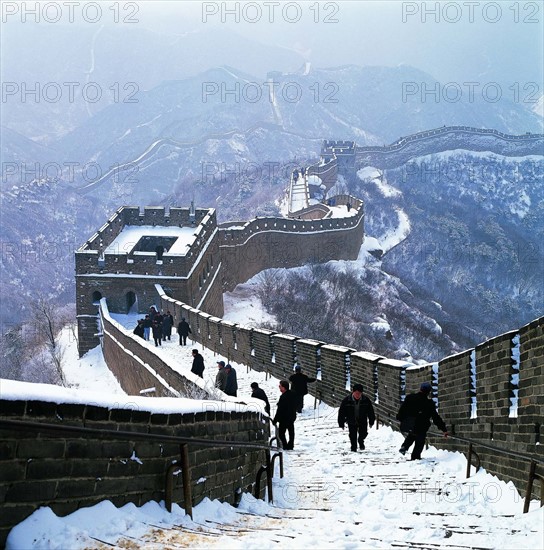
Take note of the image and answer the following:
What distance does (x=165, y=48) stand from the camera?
18750cm

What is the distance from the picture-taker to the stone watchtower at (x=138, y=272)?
3688 centimetres

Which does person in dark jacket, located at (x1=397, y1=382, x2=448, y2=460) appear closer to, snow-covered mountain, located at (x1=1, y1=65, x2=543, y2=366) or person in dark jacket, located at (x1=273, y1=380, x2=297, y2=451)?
person in dark jacket, located at (x1=273, y1=380, x2=297, y2=451)

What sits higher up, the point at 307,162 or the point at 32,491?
the point at 307,162

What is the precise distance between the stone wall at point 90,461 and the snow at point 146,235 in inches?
1267

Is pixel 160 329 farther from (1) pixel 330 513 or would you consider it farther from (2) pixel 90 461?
(2) pixel 90 461

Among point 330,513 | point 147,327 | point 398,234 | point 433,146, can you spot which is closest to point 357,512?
point 330,513

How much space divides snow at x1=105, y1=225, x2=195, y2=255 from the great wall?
95mm

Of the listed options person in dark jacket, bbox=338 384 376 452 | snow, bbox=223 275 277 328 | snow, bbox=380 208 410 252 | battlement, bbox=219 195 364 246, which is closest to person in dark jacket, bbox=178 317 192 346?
person in dark jacket, bbox=338 384 376 452

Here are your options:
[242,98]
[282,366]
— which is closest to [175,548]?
[282,366]

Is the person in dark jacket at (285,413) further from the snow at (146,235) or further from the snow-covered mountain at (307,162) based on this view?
the snow-covered mountain at (307,162)

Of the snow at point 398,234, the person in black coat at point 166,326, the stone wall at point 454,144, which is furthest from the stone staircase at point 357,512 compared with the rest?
the stone wall at point 454,144

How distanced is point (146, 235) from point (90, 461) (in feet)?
124

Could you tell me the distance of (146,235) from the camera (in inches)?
1689

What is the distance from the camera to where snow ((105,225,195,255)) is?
132ft
